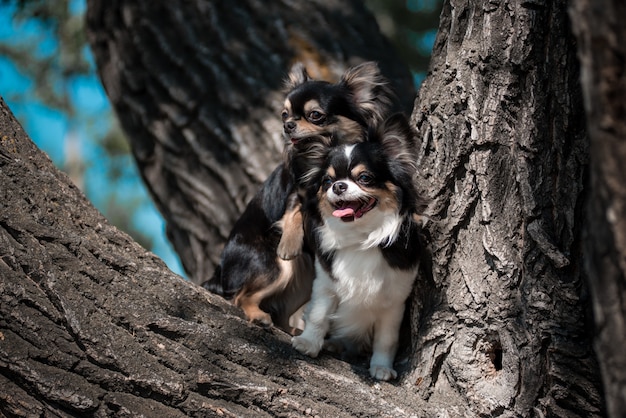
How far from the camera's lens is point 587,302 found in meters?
2.79

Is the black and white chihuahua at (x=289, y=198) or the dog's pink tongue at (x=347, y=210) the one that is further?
the black and white chihuahua at (x=289, y=198)

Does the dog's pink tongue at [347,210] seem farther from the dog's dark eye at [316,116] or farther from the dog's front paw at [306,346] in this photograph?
the dog's dark eye at [316,116]

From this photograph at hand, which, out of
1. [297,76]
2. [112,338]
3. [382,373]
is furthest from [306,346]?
[297,76]

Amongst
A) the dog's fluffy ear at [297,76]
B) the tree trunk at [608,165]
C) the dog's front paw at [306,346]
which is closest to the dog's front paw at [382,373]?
the dog's front paw at [306,346]

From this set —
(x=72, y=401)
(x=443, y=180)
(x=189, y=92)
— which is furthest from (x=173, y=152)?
(x=72, y=401)

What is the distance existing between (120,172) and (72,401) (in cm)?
1172

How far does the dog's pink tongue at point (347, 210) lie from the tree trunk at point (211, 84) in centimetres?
157

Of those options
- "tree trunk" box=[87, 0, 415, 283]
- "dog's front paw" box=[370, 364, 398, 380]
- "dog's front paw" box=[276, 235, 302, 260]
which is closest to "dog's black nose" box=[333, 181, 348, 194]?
"dog's front paw" box=[276, 235, 302, 260]

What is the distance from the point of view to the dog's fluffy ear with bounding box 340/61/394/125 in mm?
4375

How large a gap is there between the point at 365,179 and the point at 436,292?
575 mm

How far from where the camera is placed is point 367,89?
440cm

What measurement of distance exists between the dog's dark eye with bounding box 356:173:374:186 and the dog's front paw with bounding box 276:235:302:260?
63cm

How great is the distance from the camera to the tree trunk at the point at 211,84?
5.07 m

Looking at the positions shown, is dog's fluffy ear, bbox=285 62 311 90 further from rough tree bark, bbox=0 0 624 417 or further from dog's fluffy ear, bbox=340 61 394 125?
rough tree bark, bbox=0 0 624 417
